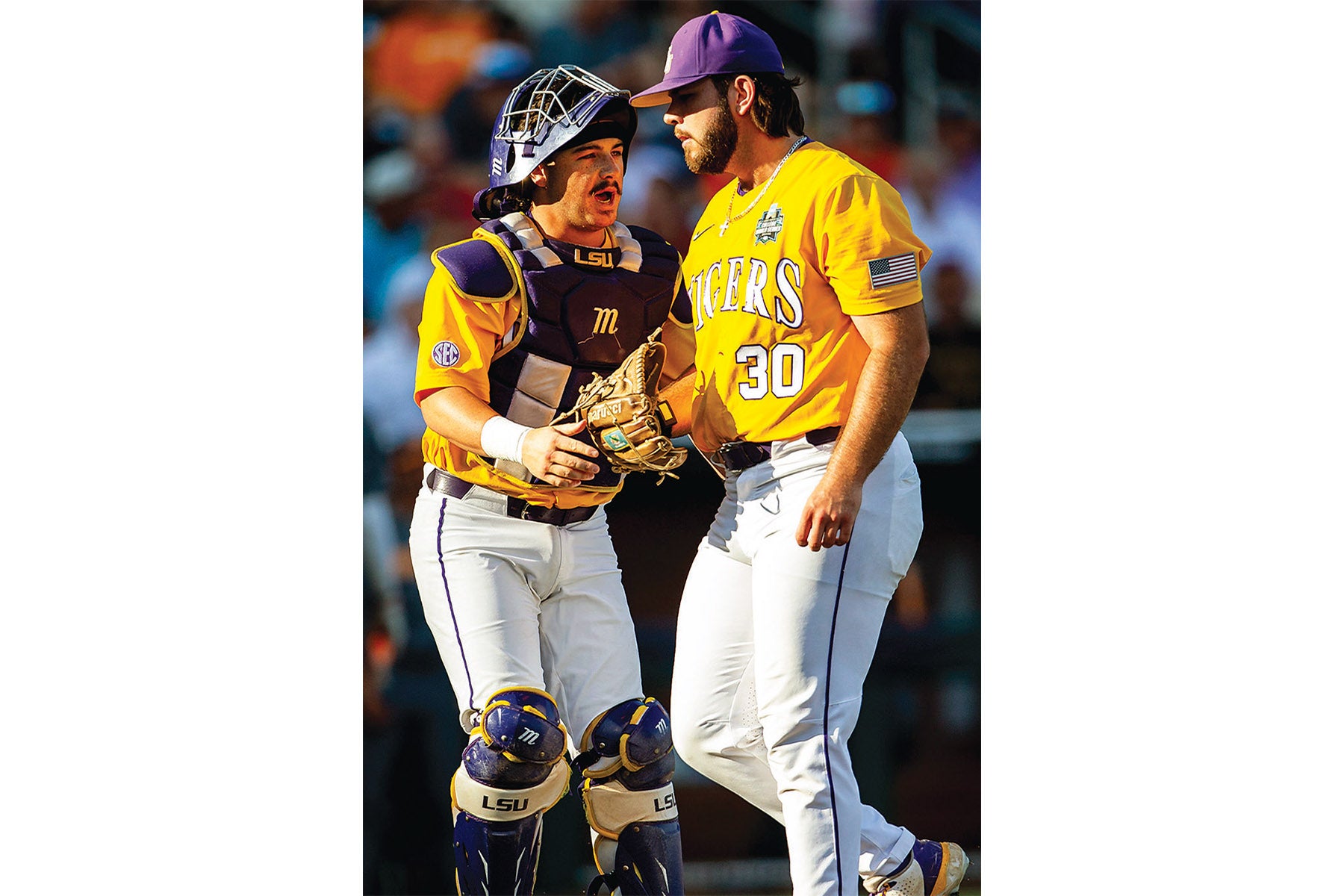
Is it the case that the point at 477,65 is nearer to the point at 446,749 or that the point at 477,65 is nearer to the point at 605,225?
the point at 605,225

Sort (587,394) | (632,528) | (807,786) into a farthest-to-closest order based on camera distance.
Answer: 1. (632,528)
2. (587,394)
3. (807,786)

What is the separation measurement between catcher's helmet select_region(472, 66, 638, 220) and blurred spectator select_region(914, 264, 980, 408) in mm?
1108

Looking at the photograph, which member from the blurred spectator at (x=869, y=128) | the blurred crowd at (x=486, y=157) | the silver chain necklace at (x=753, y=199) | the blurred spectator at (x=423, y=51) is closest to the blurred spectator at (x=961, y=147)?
the blurred crowd at (x=486, y=157)

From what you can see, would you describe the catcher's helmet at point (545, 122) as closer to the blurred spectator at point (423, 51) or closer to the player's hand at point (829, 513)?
the blurred spectator at point (423, 51)

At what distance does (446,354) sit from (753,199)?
1001 mm

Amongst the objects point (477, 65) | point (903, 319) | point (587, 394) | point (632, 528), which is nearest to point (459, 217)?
point (477, 65)

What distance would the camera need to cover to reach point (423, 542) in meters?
4.10

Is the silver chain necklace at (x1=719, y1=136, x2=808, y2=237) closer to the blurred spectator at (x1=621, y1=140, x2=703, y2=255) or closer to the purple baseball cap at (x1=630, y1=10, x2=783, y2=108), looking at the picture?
the purple baseball cap at (x1=630, y1=10, x2=783, y2=108)

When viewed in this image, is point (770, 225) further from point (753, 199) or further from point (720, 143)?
point (720, 143)

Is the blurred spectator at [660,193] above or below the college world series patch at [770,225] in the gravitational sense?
above

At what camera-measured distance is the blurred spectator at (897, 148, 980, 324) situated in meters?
4.39

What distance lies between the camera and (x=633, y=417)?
3.82 metres

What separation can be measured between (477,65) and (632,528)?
1586mm

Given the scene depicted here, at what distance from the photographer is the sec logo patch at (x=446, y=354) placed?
397 centimetres
